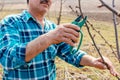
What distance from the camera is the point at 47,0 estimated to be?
2537mm

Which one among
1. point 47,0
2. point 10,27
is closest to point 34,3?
point 47,0

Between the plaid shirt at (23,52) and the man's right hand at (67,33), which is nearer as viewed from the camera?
the man's right hand at (67,33)

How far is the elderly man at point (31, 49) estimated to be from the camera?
2.06 meters

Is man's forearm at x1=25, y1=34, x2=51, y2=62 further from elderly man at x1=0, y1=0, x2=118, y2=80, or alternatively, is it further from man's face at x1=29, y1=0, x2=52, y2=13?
man's face at x1=29, y1=0, x2=52, y2=13

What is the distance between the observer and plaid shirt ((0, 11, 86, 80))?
219 centimetres

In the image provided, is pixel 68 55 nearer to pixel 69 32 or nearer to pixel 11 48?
pixel 11 48

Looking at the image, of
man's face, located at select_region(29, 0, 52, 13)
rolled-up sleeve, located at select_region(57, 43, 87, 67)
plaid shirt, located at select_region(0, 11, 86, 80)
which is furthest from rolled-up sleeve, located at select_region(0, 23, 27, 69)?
rolled-up sleeve, located at select_region(57, 43, 87, 67)

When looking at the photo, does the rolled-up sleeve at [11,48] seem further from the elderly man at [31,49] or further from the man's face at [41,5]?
the man's face at [41,5]

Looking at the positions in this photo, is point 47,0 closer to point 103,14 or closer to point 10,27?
point 10,27

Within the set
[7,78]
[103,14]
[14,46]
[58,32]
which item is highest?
[58,32]

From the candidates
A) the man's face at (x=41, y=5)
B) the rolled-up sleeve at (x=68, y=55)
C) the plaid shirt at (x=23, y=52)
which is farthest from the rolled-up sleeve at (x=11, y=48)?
the rolled-up sleeve at (x=68, y=55)

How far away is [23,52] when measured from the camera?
205 cm

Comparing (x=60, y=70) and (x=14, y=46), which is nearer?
(x=14, y=46)

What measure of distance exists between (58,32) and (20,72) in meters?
0.87
